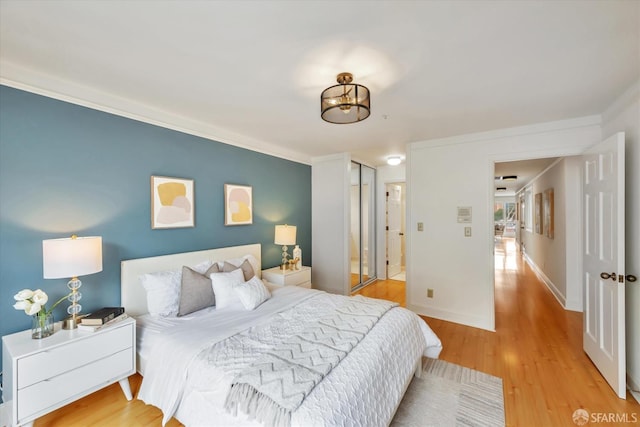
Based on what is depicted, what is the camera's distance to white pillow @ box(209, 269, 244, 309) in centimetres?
252

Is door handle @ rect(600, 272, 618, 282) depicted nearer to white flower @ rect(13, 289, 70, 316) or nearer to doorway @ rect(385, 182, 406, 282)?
doorway @ rect(385, 182, 406, 282)

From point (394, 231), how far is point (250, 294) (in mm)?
4271

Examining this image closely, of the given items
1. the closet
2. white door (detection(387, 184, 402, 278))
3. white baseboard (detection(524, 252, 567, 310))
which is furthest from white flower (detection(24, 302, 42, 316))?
white baseboard (detection(524, 252, 567, 310))

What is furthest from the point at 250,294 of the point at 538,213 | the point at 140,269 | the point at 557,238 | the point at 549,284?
the point at 538,213

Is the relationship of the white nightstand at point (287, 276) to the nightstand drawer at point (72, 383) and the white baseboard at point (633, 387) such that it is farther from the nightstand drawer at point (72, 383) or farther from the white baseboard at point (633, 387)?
the white baseboard at point (633, 387)

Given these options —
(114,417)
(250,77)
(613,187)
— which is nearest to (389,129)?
(250,77)

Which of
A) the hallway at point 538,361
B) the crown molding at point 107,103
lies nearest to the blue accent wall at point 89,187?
the crown molding at point 107,103

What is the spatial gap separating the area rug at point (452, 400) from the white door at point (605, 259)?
0.90 m

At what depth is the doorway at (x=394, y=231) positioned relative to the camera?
229 inches

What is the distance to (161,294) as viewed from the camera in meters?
2.38

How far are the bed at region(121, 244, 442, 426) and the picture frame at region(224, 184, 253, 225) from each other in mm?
858

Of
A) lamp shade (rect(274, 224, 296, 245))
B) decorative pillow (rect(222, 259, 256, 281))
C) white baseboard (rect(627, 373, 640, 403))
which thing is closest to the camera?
white baseboard (rect(627, 373, 640, 403))

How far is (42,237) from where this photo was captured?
2033mm

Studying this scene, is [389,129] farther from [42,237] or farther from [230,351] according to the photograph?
[42,237]
